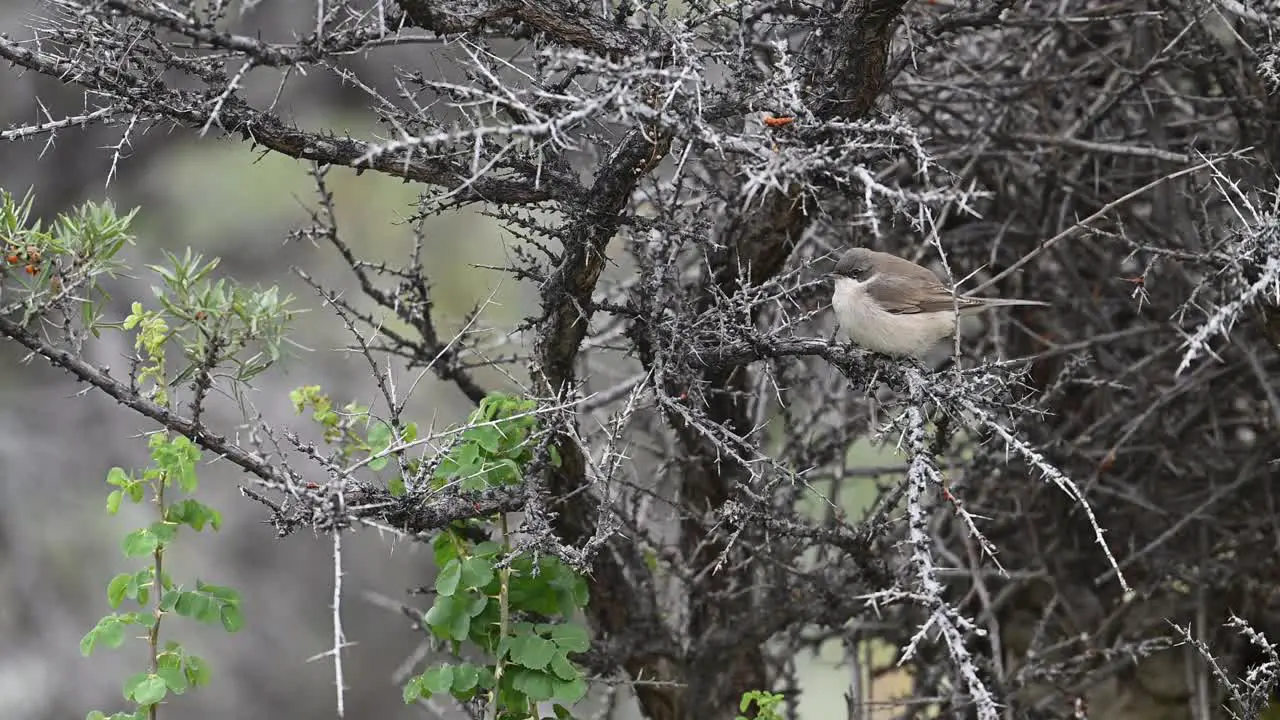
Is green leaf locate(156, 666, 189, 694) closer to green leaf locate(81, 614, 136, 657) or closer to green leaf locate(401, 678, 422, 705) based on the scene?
green leaf locate(81, 614, 136, 657)

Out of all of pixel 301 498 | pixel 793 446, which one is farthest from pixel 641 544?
pixel 301 498

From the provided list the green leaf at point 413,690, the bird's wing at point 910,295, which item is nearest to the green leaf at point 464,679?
the green leaf at point 413,690

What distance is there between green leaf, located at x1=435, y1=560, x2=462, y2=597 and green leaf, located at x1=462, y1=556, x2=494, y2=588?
16 mm

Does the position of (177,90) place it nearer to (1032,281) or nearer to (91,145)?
(1032,281)

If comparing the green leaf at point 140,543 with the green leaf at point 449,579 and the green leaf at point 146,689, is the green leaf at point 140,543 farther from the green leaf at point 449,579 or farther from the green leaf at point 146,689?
the green leaf at point 449,579

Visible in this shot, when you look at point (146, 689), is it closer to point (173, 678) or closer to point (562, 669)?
Answer: point (173, 678)

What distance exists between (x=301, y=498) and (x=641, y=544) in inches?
66.8

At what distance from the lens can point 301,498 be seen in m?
2.27

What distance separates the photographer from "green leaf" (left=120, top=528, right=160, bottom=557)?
2.69 metres

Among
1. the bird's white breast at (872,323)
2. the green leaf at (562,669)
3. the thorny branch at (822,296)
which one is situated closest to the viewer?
the thorny branch at (822,296)

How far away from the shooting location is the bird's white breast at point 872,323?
11.0ft

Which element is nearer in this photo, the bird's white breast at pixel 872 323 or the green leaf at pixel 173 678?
the green leaf at pixel 173 678

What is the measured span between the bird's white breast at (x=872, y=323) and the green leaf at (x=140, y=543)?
6.40 feet

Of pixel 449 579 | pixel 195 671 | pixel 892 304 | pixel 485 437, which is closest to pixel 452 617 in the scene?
pixel 449 579
